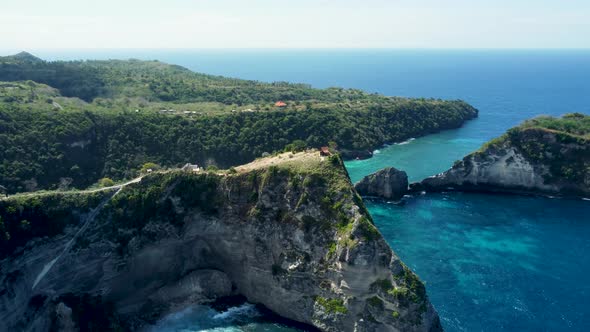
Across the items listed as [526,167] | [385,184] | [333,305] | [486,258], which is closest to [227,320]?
[333,305]

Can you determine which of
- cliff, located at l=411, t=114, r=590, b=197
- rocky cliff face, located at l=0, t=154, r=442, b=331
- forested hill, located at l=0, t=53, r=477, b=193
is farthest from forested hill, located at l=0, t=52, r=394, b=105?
rocky cliff face, located at l=0, t=154, r=442, b=331

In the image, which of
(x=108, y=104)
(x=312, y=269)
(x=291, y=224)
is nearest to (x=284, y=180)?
(x=291, y=224)

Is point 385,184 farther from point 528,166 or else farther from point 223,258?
point 223,258

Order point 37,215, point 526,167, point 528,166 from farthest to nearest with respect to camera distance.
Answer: point 526,167
point 528,166
point 37,215

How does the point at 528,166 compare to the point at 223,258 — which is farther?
the point at 528,166

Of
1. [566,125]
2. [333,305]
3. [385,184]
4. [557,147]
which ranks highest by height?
[566,125]

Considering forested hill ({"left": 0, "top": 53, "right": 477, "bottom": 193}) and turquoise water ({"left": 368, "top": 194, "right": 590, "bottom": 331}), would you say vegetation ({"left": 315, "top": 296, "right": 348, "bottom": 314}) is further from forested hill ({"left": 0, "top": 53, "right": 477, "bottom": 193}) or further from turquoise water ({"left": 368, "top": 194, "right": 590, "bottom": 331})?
forested hill ({"left": 0, "top": 53, "right": 477, "bottom": 193})

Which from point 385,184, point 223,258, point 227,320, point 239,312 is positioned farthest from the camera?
point 385,184

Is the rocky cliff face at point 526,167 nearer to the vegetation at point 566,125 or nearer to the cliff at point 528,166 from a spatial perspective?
the cliff at point 528,166

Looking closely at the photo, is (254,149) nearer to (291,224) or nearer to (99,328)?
(291,224)
